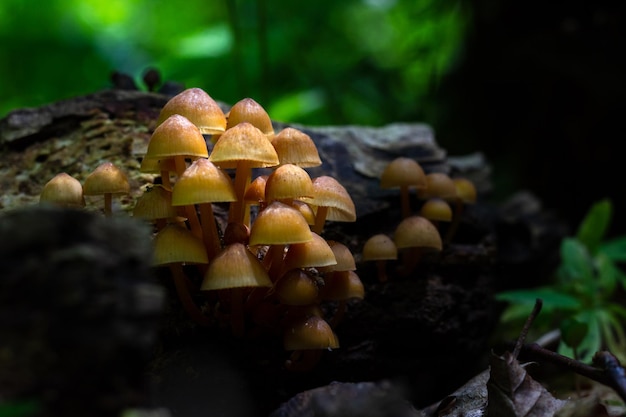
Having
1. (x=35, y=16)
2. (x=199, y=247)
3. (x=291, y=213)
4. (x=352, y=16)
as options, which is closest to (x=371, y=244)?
(x=291, y=213)

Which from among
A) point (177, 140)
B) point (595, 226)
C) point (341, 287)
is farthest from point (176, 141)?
point (595, 226)

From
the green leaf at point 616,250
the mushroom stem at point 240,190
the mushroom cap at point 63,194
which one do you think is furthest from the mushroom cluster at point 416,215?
the green leaf at point 616,250

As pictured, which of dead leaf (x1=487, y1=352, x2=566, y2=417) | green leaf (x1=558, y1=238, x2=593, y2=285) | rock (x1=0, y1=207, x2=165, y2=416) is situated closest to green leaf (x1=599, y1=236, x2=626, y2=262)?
green leaf (x1=558, y1=238, x2=593, y2=285)

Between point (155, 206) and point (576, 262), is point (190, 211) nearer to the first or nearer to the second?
point (155, 206)

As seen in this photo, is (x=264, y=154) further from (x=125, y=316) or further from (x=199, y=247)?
(x=125, y=316)

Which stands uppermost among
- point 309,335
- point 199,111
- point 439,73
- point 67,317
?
point 439,73

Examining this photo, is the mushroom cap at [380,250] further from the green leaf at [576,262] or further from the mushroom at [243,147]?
the green leaf at [576,262]
